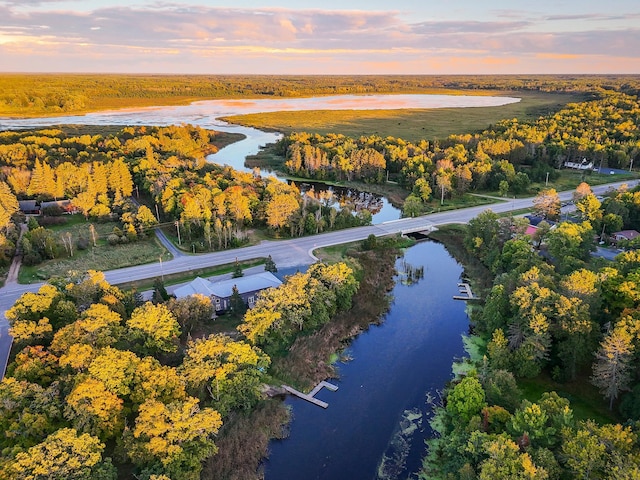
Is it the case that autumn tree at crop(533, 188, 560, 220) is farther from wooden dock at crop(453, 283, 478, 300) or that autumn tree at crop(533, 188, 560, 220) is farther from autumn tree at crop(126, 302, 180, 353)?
autumn tree at crop(126, 302, 180, 353)

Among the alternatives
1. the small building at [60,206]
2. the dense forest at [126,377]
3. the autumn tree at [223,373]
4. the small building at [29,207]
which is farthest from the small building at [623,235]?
the small building at [29,207]

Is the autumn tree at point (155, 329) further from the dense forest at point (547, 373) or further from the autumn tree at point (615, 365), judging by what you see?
the autumn tree at point (615, 365)

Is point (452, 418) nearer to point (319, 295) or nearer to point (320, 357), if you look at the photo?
point (320, 357)

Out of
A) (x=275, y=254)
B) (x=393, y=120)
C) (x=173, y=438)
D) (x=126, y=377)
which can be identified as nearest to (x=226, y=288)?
(x=275, y=254)

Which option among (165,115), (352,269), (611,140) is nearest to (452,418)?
(352,269)

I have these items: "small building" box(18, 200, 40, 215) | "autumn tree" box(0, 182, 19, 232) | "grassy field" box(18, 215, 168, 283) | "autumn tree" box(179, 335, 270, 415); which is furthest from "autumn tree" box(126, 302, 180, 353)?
"small building" box(18, 200, 40, 215)

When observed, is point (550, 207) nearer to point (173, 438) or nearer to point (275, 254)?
point (275, 254)
